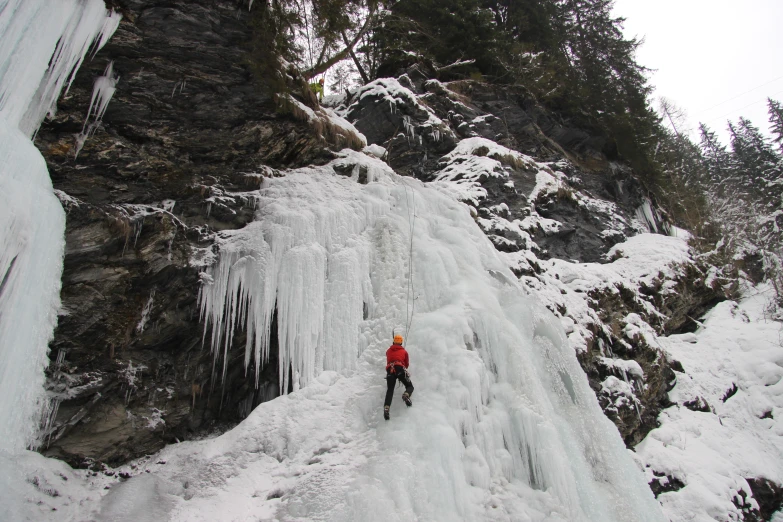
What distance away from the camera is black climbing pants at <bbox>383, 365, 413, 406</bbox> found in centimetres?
484

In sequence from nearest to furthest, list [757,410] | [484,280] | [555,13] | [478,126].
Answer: [484,280] < [757,410] < [478,126] < [555,13]

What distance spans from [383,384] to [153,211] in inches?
160

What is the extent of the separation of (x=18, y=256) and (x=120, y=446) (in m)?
2.38

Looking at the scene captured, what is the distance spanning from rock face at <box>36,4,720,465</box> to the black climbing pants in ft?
6.32

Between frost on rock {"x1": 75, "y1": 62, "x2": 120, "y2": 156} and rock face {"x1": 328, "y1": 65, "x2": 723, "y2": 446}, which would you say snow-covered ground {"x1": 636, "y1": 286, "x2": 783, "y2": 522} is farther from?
frost on rock {"x1": 75, "y1": 62, "x2": 120, "y2": 156}

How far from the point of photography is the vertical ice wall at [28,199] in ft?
13.1

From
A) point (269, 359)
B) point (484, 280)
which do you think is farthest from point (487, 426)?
point (269, 359)

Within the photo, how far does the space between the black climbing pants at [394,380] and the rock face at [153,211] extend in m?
1.93

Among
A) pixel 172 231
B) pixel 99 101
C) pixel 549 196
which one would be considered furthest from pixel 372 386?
pixel 549 196

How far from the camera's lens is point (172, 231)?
579 cm

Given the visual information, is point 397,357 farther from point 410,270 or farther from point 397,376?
point 410,270

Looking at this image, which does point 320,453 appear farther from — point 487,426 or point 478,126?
point 478,126

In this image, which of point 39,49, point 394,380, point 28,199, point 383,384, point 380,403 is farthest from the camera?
point 39,49

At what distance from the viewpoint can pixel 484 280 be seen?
22.2ft
